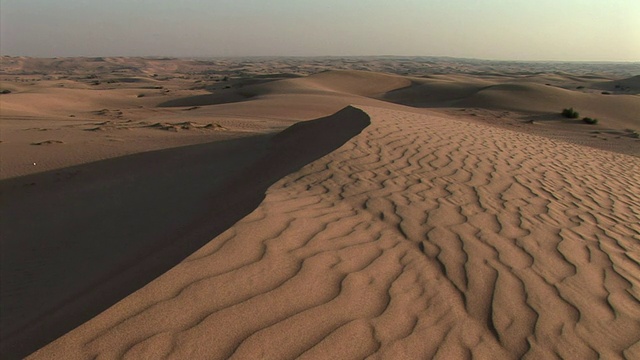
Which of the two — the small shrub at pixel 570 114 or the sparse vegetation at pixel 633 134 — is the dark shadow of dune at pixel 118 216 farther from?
the small shrub at pixel 570 114

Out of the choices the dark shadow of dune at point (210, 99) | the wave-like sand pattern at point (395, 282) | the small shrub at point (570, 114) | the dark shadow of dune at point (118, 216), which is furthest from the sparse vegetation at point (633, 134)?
the dark shadow of dune at point (210, 99)

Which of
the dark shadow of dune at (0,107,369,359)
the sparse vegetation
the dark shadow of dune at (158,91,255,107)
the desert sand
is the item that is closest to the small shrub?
the sparse vegetation

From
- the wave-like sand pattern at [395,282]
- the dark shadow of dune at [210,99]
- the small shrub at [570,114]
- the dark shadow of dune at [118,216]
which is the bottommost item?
the dark shadow of dune at [210,99]

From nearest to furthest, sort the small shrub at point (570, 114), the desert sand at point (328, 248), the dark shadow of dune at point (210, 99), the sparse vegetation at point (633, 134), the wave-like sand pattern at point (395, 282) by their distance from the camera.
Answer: the wave-like sand pattern at point (395, 282) → the desert sand at point (328, 248) → the sparse vegetation at point (633, 134) → the small shrub at point (570, 114) → the dark shadow of dune at point (210, 99)

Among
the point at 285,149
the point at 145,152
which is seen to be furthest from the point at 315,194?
the point at 145,152

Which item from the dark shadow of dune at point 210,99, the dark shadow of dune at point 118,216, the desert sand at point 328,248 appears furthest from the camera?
the dark shadow of dune at point 210,99
